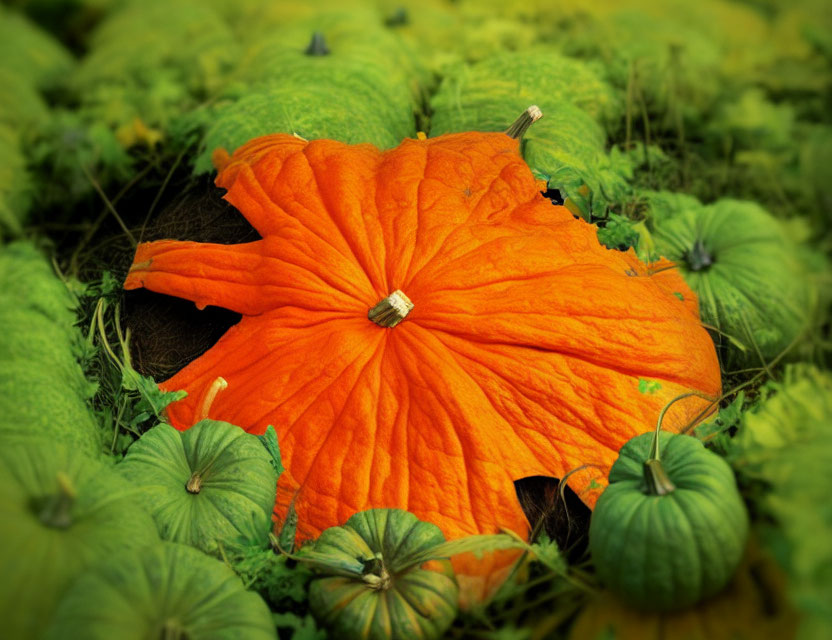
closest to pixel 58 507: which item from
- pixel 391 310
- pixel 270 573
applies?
pixel 270 573

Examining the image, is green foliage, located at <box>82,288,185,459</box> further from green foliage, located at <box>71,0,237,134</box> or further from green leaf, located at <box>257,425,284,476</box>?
green foliage, located at <box>71,0,237,134</box>

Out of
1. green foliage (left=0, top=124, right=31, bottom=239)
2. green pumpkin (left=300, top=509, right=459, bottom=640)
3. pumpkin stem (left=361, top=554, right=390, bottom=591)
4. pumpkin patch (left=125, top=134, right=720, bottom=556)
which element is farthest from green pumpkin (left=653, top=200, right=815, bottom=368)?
green foliage (left=0, top=124, right=31, bottom=239)

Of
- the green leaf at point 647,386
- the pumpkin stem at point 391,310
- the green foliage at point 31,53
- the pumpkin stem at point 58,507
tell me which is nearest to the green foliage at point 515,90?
the pumpkin stem at point 391,310

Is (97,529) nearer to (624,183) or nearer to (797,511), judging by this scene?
(797,511)

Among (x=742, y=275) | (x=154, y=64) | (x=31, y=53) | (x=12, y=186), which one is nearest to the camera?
(x=742, y=275)

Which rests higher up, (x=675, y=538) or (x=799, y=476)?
(x=799, y=476)

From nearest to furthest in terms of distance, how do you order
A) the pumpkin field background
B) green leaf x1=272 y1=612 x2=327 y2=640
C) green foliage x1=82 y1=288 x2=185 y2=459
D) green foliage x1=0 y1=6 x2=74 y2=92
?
the pumpkin field background, green leaf x1=272 y1=612 x2=327 y2=640, green foliage x1=82 y1=288 x2=185 y2=459, green foliage x1=0 y1=6 x2=74 y2=92

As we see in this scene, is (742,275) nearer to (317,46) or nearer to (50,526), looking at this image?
(317,46)
